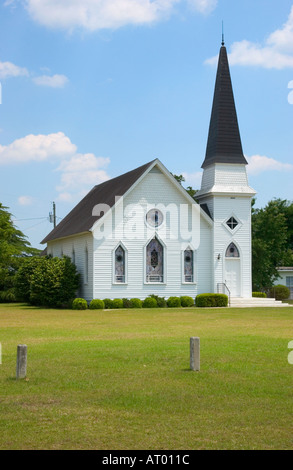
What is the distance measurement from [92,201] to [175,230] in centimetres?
839

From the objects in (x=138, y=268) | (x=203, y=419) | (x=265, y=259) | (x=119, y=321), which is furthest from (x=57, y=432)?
(x=265, y=259)

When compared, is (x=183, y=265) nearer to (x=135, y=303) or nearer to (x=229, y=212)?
(x=135, y=303)

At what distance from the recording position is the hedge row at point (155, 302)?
36.6m

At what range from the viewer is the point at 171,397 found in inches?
438

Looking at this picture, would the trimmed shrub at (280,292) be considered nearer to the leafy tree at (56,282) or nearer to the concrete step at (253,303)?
the concrete step at (253,303)

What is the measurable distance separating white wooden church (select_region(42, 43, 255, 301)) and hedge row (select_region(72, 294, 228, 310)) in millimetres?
823

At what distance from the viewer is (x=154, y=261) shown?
39.3 meters

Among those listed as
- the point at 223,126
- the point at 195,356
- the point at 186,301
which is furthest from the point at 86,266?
the point at 195,356

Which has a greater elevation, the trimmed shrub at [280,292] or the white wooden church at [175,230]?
the white wooden church at [175,230]

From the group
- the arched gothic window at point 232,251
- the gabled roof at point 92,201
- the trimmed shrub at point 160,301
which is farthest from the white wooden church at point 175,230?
the trimmed shrub at point 160,301

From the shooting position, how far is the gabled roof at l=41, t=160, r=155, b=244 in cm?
3872

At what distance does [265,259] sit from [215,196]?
1071 cm

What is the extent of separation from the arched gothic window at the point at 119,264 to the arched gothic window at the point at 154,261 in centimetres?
160

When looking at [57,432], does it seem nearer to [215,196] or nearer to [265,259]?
[215,196]
